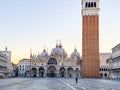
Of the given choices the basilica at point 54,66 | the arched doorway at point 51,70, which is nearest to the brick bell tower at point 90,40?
the basilica at point 54,66

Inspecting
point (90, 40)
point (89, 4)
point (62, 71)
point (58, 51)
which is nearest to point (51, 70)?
point (62, 71)

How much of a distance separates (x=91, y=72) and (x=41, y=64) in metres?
40.9

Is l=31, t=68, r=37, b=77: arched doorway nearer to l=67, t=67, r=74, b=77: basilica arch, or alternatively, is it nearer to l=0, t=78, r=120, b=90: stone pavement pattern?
l=67, t=67, r=74, b=77: basilica arch

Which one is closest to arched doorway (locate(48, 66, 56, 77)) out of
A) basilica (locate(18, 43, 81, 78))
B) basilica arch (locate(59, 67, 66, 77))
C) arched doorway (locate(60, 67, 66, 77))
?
Result: basilica (locate(18, 43, 81, 78))

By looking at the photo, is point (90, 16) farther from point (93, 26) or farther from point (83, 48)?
point (83, 48)

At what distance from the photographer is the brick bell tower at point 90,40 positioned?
106875 mm

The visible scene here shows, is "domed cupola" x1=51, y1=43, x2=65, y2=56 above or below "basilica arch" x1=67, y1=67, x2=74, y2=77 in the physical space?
above

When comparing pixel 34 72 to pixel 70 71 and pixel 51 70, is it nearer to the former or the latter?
pixel 51 70

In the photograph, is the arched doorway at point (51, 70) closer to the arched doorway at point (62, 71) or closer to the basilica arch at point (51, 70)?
the basilica arch at point (51, 70)

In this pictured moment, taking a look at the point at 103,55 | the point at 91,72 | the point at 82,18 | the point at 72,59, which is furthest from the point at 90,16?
the point at 103,55

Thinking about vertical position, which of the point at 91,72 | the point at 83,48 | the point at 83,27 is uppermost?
the point at 83,27

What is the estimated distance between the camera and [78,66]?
142 m

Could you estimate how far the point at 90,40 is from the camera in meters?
108

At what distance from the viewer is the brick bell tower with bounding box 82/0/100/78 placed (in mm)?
106875
